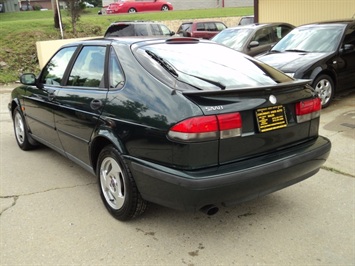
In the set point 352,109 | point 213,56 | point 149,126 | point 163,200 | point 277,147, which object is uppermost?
point 213,56

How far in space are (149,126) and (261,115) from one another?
864 millimetres

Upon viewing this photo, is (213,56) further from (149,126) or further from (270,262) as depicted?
(270,262)

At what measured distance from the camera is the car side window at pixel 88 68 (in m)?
3.68

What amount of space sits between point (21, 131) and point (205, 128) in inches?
148

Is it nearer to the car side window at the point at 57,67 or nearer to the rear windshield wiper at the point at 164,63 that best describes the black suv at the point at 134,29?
the car side window at the point at 57,67

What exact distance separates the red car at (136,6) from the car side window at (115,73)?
29.0 metres

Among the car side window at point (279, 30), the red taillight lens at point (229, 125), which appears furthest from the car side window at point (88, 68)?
the car side window at point (279, 30)

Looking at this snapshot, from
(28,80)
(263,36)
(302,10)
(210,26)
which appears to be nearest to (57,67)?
(28,80)

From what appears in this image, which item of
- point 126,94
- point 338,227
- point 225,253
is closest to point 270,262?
point 225,253

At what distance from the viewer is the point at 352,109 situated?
7.17 m

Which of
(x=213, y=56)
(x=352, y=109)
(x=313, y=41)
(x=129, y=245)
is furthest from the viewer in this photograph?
(x=313, y=41)

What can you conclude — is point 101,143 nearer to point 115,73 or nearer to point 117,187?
point 117,187

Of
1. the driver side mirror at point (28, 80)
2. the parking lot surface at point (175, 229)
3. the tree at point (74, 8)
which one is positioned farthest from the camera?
the tree at point (74, 8)

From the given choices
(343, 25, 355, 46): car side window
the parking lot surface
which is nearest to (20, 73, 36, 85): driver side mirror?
the parking lot surface
